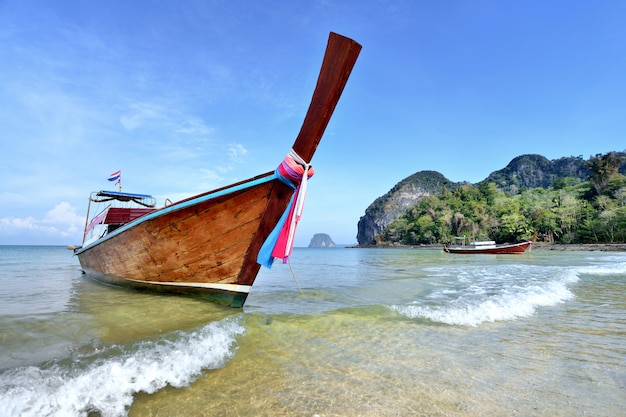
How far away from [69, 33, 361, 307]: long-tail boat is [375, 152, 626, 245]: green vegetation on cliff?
61.8 m

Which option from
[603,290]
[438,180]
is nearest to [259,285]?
[603,290]

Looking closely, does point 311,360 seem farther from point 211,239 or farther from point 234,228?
point 211,239

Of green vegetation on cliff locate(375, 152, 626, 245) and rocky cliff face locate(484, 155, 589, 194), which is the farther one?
rocky cliff face locate(484, 155, 589, 194)

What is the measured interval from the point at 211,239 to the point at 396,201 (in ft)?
584

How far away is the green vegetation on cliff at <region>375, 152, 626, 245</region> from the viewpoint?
2050 inches

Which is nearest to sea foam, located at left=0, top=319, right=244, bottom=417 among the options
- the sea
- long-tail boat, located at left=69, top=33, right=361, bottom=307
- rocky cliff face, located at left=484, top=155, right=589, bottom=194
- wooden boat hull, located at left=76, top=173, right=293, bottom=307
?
the sea

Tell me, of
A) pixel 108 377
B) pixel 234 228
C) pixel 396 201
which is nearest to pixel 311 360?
pixel 108 377

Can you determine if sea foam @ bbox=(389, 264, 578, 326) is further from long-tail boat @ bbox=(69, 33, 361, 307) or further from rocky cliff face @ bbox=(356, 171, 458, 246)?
rocky cliff face @ bbox=(356, 171, 458, 246)

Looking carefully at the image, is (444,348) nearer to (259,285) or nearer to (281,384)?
(281,384)

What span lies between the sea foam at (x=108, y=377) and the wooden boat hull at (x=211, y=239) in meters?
1.80

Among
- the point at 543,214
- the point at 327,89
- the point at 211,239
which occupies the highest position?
the point at 543,214

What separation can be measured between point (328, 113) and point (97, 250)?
322 inches

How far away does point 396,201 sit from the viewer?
176 metres

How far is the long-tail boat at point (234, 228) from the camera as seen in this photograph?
3.85 m
